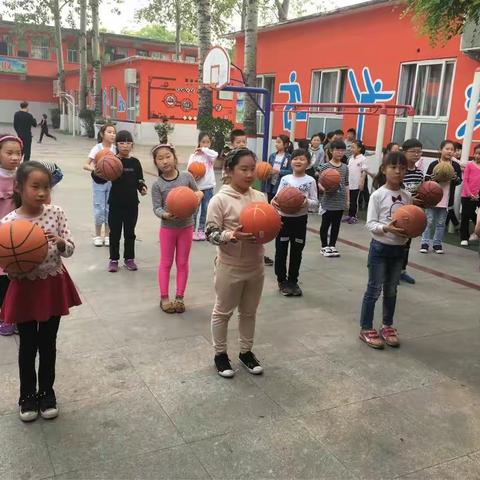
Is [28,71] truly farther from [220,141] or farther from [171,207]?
[171,207]

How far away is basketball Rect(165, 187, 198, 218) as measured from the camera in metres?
4.77

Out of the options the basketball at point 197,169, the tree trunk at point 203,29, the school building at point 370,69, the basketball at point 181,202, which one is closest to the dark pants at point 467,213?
the school building at point 370,69

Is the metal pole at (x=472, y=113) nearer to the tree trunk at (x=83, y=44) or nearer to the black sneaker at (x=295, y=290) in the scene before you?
the black sneaker at (x=295, y=290)

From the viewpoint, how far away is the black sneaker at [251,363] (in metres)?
3.91

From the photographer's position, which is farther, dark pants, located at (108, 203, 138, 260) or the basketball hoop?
the basketball hoop

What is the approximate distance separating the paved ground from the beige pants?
0.33 metres

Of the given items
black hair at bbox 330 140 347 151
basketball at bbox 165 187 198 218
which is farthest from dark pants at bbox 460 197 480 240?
basketball at bbox 165 187 198 218

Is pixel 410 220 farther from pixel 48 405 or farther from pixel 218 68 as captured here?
pixel 218 68

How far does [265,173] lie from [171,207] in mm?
2702

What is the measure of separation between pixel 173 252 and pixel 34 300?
216cm

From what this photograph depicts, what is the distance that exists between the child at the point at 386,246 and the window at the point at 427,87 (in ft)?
28.2

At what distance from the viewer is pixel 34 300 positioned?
3092mm

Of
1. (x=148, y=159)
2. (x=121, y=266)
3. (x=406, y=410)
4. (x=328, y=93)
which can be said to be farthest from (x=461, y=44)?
(x=148, y=159)

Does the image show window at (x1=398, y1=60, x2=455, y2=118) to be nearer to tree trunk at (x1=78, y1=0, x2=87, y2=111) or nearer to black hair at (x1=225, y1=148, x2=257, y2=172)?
black hair at (x1=225, y1=148, x2=257, y2=172)
